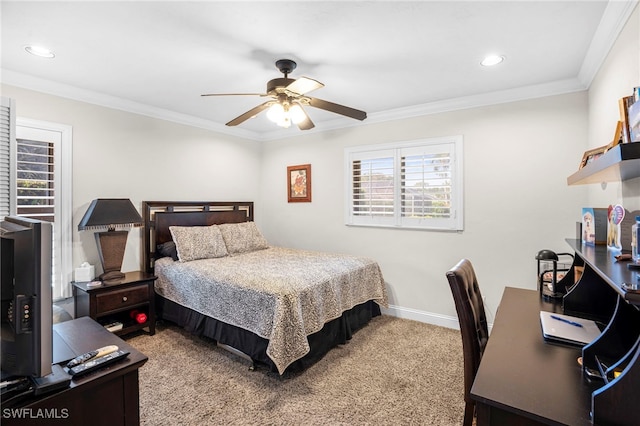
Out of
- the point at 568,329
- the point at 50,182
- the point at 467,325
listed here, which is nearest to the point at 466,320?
the point at 467,325

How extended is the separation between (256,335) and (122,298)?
1.54 metres

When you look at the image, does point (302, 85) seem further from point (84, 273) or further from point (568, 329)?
point (84, 273)

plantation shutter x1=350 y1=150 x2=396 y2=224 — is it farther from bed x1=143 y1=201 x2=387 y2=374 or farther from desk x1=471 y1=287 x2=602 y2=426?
desk x1=471 y1=287 x2=602 y2=426

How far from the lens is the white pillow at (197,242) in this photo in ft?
11.6

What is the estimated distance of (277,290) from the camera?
243 centimetres

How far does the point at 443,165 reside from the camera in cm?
352

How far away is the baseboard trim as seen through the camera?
11.5ft

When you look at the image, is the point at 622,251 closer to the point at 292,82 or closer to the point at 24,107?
the point at 292,82

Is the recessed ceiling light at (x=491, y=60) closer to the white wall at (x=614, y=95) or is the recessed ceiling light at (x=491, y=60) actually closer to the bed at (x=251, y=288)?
the white wall at (x=614, y=95)

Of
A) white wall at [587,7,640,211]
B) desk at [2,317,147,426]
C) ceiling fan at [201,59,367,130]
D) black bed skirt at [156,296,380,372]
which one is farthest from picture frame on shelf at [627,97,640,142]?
black bed skirt at [156,296,380,372]

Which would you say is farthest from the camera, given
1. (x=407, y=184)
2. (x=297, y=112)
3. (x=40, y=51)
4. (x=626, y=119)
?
(x=407, y=184)

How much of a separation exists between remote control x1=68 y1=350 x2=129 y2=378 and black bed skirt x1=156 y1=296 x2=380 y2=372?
1.32 meters

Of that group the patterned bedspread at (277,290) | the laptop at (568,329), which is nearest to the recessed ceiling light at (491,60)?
the laptop at (568,329)

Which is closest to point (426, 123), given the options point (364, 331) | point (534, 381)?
point (364, 331)
